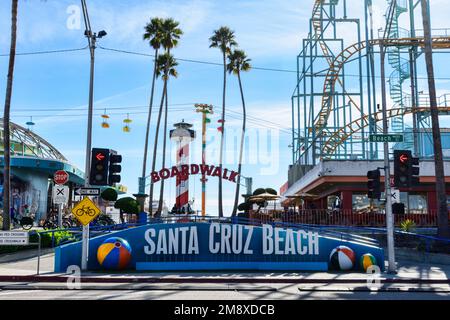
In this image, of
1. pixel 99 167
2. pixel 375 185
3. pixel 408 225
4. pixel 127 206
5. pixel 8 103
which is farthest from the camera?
pixel 127 206

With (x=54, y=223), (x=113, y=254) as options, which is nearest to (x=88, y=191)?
(x=113, y=254)

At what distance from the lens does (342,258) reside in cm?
1736

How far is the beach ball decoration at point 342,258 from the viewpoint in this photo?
17.4m

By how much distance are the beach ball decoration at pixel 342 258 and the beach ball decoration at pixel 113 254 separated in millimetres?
7304

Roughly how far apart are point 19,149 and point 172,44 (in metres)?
21.3

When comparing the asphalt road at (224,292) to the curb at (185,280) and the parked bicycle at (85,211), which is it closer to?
the curb at (185,280)

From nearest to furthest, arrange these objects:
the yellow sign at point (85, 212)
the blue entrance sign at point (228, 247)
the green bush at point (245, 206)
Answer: the yellow sign at point (85, 212) → the blue entrance sign at point (228, 247) → the green bush at point (245, 206)

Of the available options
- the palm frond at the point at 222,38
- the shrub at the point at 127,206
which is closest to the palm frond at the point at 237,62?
the palm frond at the point at 222,38

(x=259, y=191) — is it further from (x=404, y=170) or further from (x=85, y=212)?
(x=85, y=212)

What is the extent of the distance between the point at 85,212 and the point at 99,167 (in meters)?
1.60

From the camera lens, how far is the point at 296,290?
13.2 metres

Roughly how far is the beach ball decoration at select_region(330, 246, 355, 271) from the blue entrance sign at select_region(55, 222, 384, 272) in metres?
0.30

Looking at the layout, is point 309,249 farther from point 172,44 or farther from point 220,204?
point 172,44
